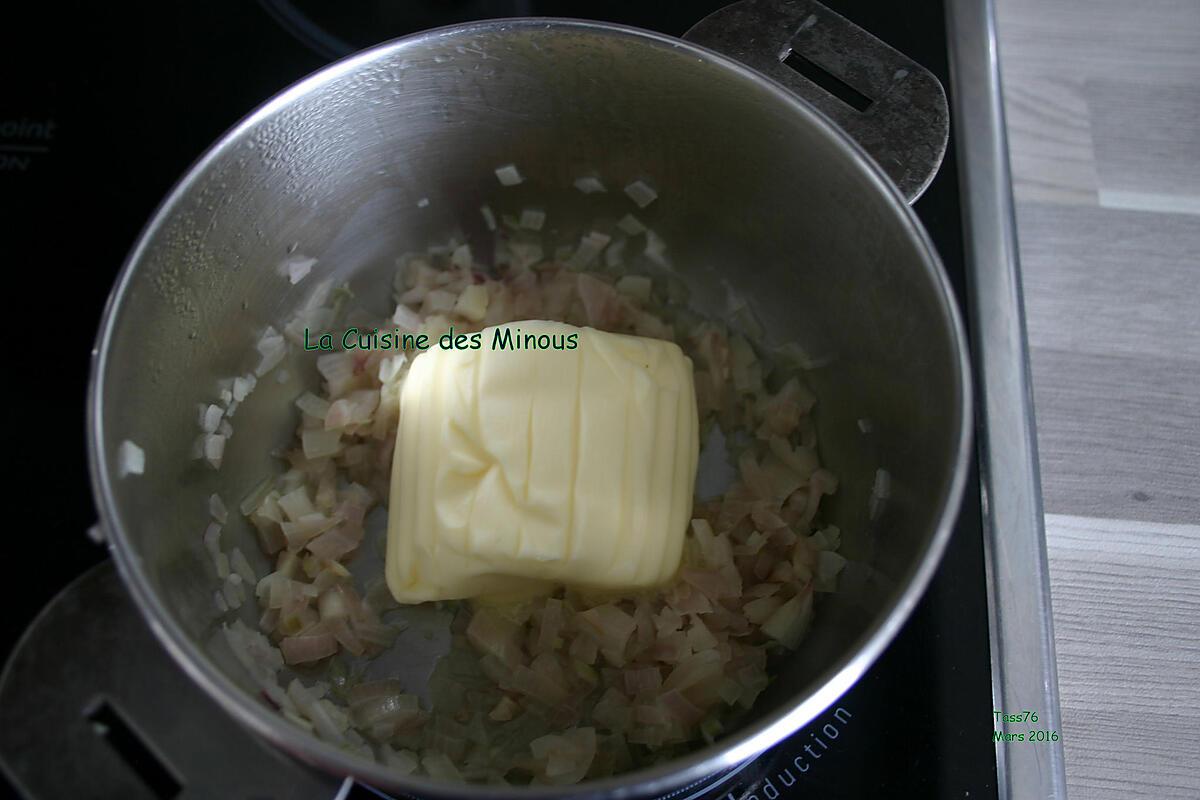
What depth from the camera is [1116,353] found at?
4.09ft

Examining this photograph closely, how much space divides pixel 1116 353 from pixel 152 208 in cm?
138

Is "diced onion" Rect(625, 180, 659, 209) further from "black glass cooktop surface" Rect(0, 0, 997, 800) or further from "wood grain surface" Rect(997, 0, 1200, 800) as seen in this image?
"wood grain surface" Rect(997, 0, 1200, 800)

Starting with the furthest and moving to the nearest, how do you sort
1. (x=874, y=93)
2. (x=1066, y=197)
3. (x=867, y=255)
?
1. (x=1066, y=197)
2. (x=874, y=93)
3. (x=867, y=255)

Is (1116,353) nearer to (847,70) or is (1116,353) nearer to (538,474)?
(847,70)

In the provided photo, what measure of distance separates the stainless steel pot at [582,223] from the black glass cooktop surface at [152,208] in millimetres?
92

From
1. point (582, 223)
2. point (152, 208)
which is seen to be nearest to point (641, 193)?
point (582, 223)

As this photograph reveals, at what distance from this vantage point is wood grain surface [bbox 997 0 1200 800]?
3.44 feet

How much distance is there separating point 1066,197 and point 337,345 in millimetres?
1153

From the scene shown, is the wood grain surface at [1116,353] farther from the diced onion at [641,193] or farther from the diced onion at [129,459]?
the diced onion at [129,459]

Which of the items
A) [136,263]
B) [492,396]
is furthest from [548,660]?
[136,263]

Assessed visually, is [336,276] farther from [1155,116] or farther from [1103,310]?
[1155,116]

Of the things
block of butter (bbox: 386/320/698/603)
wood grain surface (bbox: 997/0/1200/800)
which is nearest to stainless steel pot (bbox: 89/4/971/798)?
block of butter (bbox: 386/320/698/603)

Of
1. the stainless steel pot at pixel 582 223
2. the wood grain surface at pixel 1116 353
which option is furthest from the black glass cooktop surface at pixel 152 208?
the wood grain surface at pixel 1116 353

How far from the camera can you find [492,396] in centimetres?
107
